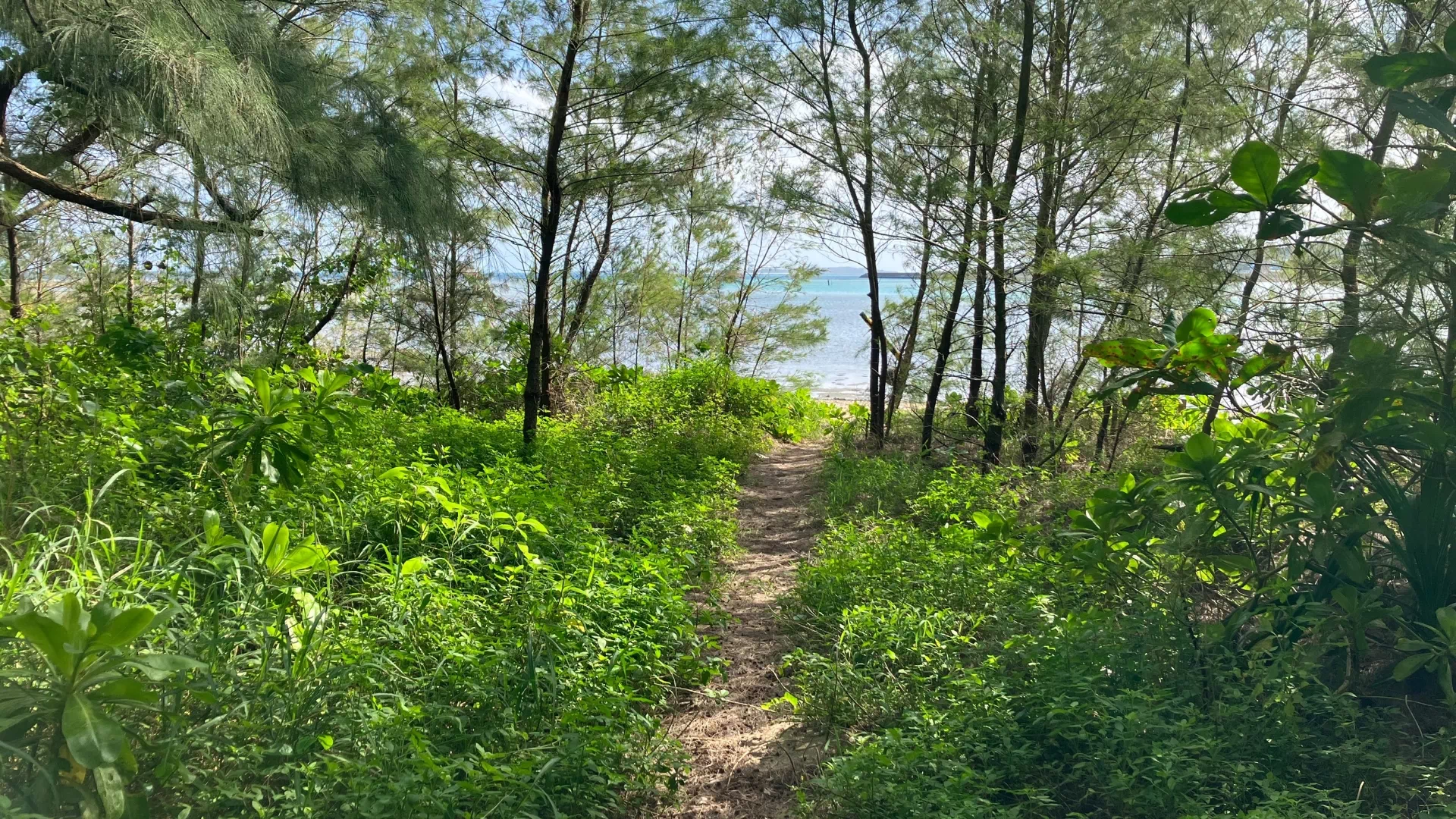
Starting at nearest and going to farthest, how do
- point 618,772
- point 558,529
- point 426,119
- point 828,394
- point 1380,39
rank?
point 618,772, point 1380,39, point 558,529, point 426,119, point 828,394

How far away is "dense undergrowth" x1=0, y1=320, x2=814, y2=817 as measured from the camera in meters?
1.57

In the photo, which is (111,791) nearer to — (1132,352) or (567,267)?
(1132,352)

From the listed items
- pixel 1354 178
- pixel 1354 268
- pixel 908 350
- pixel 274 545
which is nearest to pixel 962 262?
pixel 908 350

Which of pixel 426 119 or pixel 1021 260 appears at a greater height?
pixel 426 119

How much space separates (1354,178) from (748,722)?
2509mm

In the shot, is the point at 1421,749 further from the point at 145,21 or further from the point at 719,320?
the point at 719,320

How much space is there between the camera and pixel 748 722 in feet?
9.83

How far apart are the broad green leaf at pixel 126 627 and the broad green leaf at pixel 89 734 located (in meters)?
0.11

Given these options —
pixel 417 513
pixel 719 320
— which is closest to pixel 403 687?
pixel 417 513

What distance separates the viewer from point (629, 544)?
14.3 feet

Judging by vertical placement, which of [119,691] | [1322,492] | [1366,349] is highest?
[1366,349]

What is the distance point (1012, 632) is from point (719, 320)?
486 inches

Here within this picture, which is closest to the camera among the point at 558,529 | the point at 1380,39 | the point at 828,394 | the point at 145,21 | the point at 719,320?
the point at 145,21

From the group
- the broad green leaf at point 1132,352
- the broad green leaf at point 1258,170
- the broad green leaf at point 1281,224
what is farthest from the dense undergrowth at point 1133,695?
the broad green leaf at point 1258,170
